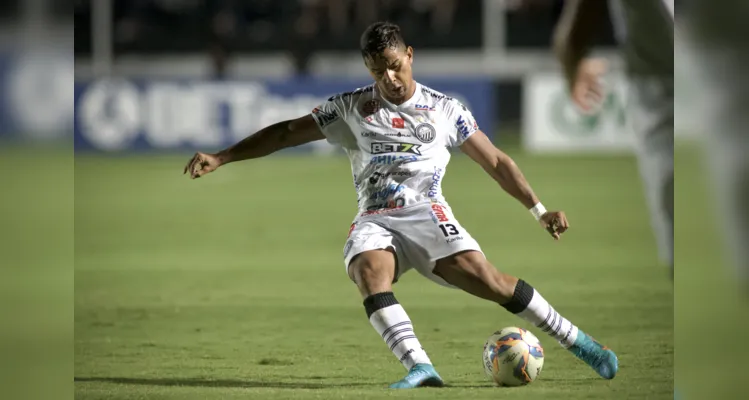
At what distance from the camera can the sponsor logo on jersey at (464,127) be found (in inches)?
235

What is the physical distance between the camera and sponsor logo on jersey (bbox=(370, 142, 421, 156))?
5922 mm

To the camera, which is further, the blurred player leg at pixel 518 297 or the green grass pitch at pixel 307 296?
the green grass pitch at pixel 307 296

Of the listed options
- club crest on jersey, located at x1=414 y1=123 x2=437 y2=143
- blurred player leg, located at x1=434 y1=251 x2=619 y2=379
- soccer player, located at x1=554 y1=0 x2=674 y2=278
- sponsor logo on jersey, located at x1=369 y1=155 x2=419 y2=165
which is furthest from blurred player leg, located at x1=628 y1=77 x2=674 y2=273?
sponsor logo on jersey, located at x1=369 y1=155 x2=419 y2=165

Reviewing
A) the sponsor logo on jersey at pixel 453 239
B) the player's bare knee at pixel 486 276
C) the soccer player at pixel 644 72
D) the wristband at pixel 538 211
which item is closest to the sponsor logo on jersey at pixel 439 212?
the sponsor logo on jersey at pixel 453 239

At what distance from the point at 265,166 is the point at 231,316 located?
15.7 meters

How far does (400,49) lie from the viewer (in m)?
5.68

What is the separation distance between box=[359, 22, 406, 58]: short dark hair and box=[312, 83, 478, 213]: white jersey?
0.38m

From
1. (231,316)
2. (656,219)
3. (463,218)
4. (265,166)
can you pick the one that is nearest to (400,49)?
(656,219)

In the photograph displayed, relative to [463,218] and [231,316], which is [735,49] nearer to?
[231,316]

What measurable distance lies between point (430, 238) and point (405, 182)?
338 mm

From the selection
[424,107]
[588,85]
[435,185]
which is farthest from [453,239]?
[588,85]

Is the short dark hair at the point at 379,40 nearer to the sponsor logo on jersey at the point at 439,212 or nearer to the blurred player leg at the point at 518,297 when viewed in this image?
the sponsor logo on jersey at the point at 439,212

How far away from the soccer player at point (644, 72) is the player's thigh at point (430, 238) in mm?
921

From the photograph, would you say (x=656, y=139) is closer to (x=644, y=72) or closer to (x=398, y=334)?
(x=644, y=72)
